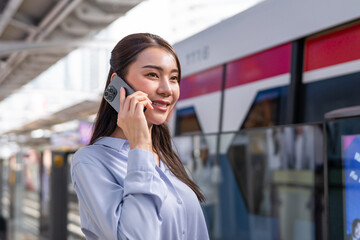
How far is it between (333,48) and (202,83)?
6.09 feet

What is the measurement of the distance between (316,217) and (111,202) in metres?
2.05

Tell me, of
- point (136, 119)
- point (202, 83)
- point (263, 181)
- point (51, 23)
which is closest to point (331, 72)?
point (263, 181)

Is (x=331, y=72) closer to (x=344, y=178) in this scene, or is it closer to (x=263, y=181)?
(x=263, y=181)

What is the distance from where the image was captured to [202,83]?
4781 millimetres

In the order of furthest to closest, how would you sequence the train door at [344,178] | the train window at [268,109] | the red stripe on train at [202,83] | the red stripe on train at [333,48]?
1. the red stripe on train at [202,83]
2. the train window at [268,109]
3. the red stripe on train at [333,48]
4. the train door at [344,178]

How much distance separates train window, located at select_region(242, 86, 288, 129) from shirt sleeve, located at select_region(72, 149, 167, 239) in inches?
93.8

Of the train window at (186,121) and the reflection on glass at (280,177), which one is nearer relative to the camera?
the reflection on glass at (280,177)

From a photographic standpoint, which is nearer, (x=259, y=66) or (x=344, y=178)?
(x=344, y=178)

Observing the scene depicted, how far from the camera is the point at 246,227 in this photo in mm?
3783

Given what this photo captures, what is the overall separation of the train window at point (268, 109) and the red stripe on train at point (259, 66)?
140mm

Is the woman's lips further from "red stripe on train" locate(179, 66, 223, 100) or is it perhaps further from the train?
"red stripe on train" locate(179, 66, 223, 100)

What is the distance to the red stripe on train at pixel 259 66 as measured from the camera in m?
3.54

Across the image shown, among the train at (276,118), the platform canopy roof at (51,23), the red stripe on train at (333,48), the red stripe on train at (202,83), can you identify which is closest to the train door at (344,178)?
the train at (276,118)

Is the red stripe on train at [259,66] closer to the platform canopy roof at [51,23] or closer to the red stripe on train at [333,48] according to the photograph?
the red stripe on train at [333,48]
